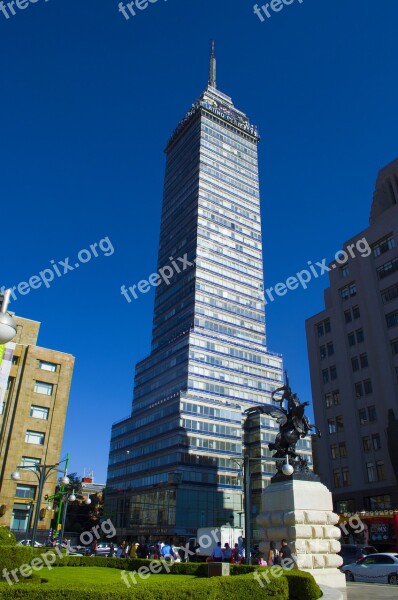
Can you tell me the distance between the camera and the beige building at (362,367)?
48.2m

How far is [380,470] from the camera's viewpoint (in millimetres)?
48062

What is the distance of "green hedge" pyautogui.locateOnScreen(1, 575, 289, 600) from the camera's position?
813 cm

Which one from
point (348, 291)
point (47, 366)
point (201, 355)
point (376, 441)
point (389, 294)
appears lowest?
point (376, 441)

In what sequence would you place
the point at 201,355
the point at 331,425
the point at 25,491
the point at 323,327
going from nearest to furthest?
the point at 25,491
the point at 331,425
the point at 323,327
the point at 201,355

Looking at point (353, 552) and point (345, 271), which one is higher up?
point (345, 271)

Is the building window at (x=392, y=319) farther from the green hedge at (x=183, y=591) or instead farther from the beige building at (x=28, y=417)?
the green hedge at (x=183, y=591)

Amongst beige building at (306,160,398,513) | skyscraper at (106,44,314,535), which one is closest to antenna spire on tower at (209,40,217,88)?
skyscraper at (106,44,314,535)

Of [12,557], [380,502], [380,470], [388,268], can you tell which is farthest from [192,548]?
[388,268]

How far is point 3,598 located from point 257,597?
6212 millimetres

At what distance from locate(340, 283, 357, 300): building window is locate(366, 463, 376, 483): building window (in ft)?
64.8

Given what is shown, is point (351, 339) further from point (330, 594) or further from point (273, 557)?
point (330, 594)

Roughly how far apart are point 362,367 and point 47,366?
34.5 m

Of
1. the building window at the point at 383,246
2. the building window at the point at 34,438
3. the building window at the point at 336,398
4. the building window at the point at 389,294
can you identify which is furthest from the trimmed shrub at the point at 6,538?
the building window at the point at 383,246

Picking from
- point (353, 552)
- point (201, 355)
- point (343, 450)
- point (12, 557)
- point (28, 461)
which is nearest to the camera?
point (12, 557)
